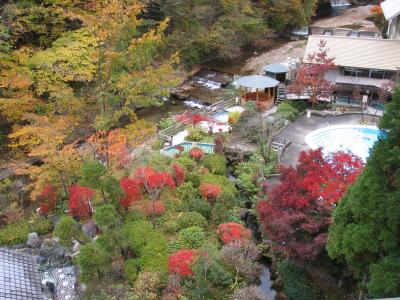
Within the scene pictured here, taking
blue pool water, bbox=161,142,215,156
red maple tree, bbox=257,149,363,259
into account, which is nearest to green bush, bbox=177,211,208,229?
red maple tree, bbox=257,149,363,259

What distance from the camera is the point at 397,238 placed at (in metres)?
11.0

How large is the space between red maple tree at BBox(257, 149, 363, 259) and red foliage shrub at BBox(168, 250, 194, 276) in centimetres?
309

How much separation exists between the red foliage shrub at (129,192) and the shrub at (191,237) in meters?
2.83

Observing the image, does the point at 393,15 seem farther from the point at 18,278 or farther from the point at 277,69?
the point at 18,278

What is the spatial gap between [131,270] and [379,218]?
9.28 m

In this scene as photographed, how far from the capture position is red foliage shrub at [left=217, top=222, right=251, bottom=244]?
698 inches

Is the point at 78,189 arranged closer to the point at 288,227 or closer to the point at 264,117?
the point at 288,227

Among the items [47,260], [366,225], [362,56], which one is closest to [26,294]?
[47,260]

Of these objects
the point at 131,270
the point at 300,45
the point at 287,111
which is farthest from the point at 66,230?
the point at 300,45

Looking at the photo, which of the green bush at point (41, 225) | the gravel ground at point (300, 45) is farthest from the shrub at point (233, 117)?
the gravel ground at point (300, 45)

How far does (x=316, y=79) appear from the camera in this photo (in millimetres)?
28609

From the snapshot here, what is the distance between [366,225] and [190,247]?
8.10 meters

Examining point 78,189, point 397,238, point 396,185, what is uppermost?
point 396,185

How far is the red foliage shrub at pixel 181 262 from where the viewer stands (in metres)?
15.4
